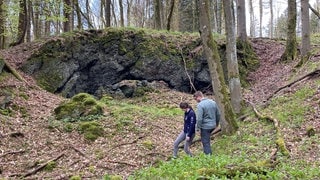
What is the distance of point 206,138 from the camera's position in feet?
30.6

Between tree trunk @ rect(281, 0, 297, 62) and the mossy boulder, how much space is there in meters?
11.4

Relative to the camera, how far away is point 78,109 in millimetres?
14211

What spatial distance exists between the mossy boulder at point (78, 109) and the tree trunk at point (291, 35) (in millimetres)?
11350

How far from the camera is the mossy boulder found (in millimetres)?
13851

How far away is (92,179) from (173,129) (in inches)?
209

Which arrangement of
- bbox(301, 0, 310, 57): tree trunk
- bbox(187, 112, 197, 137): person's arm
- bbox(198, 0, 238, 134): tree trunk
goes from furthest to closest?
bbox(301, 0, 310, 57): tree trunk, bbox(198, 0, 238, 134): tree trunk, bbox(187, 112, 197, 137): person's arm

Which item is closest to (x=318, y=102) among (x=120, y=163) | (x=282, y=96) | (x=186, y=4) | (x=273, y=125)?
(x=273, y=125)

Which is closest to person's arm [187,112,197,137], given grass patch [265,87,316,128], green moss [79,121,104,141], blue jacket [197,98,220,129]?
blue jacket [197,98,220,129]

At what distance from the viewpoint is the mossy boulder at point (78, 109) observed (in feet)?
45.4

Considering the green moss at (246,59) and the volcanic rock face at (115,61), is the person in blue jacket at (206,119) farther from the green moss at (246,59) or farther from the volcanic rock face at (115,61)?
the green moss at (246,59)

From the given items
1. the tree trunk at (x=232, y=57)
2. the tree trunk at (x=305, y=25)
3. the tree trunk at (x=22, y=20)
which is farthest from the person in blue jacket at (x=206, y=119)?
the tree trunk at (x=22, y=20)

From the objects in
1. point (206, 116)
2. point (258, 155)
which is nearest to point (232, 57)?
point (206, 116)

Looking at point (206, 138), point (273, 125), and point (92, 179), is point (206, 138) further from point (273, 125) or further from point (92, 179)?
point (92, 179)

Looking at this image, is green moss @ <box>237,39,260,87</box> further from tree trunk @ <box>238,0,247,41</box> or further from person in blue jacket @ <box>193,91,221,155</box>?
person in blue jacket @ <box>193,91,221,155</box>
